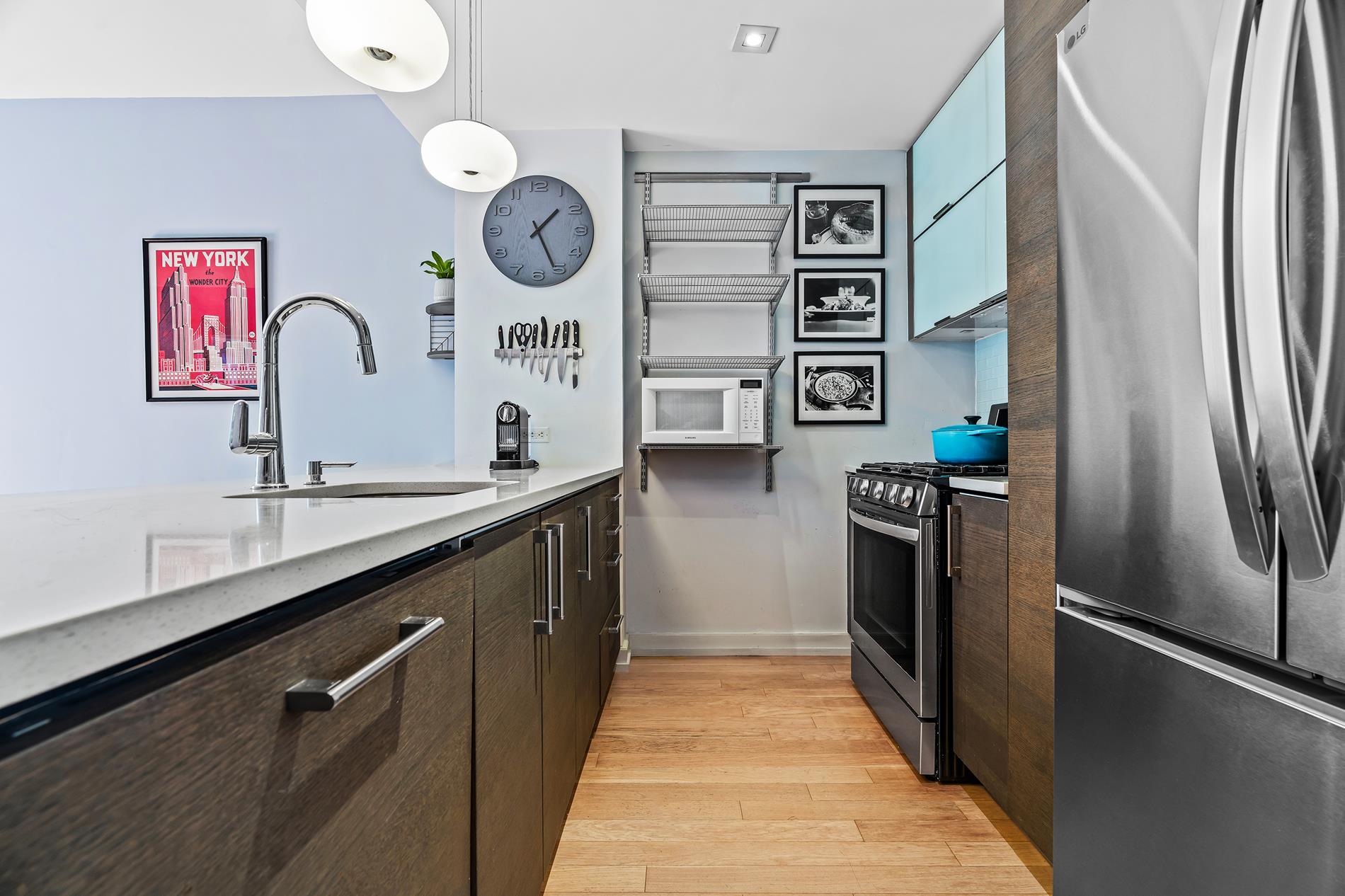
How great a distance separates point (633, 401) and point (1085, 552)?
7.87 ft

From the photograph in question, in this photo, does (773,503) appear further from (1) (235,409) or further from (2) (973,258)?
(1) (235,409)

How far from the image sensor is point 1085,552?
41.5 inches

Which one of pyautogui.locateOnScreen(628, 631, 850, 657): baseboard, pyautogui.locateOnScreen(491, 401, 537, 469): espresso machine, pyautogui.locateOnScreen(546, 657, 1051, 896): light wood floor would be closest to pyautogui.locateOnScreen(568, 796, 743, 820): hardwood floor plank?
pyautogui.locateOnScreen(546, 657, 1051, 896): light wood floor

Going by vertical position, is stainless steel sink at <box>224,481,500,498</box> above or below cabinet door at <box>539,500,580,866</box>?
above

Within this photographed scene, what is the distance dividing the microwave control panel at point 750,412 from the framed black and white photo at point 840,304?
1.87 ft

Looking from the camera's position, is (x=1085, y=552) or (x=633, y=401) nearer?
(x=1085, y=552)

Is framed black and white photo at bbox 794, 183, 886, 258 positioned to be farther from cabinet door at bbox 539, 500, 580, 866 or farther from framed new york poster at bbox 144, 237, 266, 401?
framed new york poster at bbox 144, 237, 266, 401

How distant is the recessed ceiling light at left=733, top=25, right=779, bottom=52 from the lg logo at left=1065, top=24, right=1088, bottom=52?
59.2 inches

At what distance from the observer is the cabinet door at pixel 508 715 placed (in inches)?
35.2

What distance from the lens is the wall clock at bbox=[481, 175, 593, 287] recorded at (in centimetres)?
307

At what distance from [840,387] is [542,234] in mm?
1659

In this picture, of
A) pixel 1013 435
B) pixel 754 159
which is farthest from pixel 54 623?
pixel 754 159

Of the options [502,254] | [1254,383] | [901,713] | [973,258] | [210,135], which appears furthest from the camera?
[210,135]

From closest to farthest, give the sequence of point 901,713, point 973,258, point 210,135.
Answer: point 901,713, point 973,258, point 210,135
